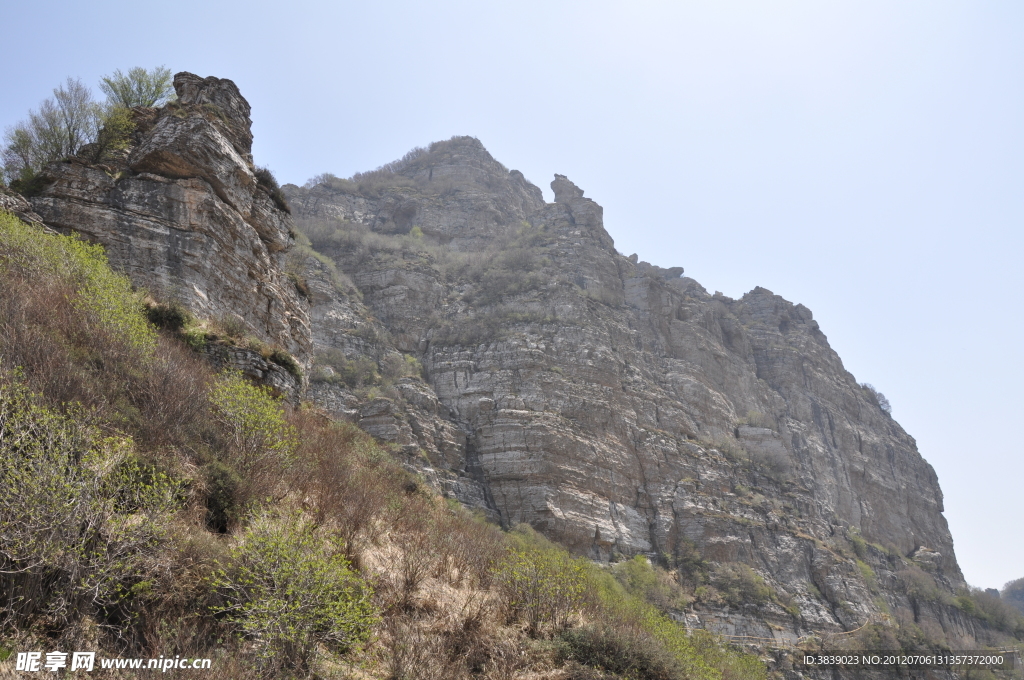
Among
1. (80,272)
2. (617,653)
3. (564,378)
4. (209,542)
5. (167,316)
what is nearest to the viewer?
(209,542)

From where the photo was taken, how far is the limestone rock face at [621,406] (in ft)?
125

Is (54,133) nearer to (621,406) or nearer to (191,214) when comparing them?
(191,214)

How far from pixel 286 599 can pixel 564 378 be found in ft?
119

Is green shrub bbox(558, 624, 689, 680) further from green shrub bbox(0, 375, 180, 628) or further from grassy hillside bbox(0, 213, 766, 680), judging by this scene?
green shrub bbox(0, 375, 180, 628)

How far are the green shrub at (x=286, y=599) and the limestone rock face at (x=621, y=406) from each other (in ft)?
90.1

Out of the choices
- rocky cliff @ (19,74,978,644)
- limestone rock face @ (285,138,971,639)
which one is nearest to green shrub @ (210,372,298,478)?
rocky cliff @ (19,74,978,644)

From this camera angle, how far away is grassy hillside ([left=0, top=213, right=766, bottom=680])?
6.99 metres

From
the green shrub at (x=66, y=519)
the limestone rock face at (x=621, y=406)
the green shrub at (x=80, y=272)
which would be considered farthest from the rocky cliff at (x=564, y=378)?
the green shrub at (x=66, y=519)

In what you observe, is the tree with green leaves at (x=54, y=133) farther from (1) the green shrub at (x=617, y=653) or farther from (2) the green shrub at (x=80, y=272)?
(1) the green shrub at (x=617, y=653)

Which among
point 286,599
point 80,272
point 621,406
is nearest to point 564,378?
point 621,406

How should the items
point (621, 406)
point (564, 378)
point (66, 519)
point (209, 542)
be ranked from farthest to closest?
point (621, 406)
point (564, 378)
point (209, 542)
point (66, 519)

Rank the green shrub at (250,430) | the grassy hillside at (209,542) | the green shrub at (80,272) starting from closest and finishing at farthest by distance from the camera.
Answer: the grassy hillside at (209,542), the green shrub at (250,430), the green shrub at (80,272)

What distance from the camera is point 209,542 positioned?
8.54 meters

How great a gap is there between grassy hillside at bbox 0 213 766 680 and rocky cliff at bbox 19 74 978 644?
4.58 m
